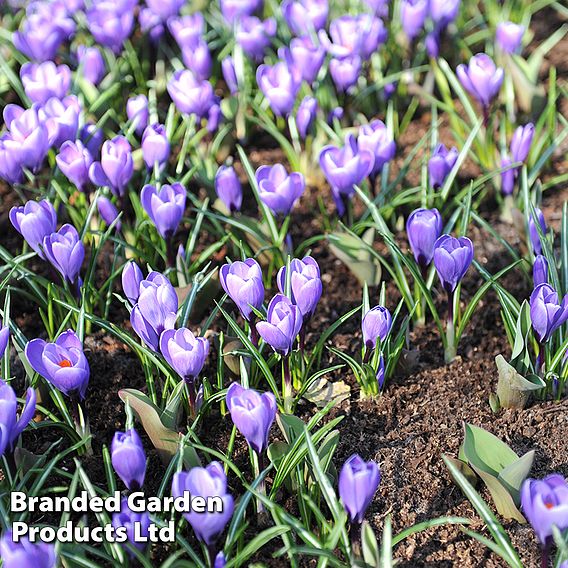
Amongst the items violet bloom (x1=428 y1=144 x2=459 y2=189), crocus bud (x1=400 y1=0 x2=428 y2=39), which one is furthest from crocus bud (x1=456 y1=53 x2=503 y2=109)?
crocus bud (x1=400 y1=0 x2=428 y2=39)

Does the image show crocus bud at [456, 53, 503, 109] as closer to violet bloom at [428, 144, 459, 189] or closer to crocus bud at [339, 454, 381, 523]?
violet bloom at [428, 144, 459, 189]

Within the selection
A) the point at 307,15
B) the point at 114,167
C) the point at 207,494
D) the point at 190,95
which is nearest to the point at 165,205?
the point at 114,167

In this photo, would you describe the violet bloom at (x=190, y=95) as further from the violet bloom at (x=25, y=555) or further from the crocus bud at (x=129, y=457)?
the violet bloom at (x=25, y=555)

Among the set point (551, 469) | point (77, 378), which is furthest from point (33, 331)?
point (551, 469)

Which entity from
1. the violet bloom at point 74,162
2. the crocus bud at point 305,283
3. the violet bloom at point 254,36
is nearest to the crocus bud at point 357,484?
the crocus bud at point 305,283

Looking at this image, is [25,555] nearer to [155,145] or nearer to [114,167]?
[114,167]
